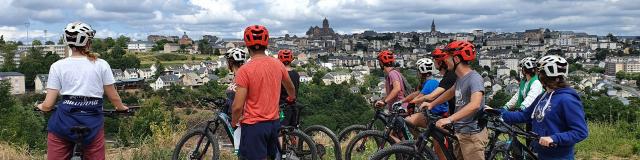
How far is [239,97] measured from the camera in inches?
170

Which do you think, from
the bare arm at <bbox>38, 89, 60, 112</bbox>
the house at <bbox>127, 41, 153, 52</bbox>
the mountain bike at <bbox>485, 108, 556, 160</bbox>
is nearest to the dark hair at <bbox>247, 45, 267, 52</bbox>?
the bare arm at <bbox>38, 89, 60, 112</bbox>

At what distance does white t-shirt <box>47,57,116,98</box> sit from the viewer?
13.8 ft

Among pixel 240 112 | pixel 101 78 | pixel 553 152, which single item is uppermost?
pixel 101 78

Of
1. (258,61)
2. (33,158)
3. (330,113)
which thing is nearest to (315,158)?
(258,61)

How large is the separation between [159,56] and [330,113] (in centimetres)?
8822

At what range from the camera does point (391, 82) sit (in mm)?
7160

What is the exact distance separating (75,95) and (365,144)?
3584 mm

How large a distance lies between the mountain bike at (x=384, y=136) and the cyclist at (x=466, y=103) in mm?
943

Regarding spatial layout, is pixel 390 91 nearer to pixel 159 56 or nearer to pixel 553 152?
pixel 553 152

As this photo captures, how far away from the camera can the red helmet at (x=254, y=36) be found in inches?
177

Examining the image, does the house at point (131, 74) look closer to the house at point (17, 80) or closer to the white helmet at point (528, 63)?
the house at point (17, 80)

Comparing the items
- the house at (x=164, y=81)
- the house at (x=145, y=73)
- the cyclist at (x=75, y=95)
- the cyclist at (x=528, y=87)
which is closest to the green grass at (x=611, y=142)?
the cyclist at (x=528, y=87)

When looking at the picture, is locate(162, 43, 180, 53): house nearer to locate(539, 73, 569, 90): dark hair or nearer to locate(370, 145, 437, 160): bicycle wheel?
locate(370, 145, 437, 160): bicycle wheel

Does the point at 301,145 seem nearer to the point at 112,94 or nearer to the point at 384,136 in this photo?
the point at 384,136
